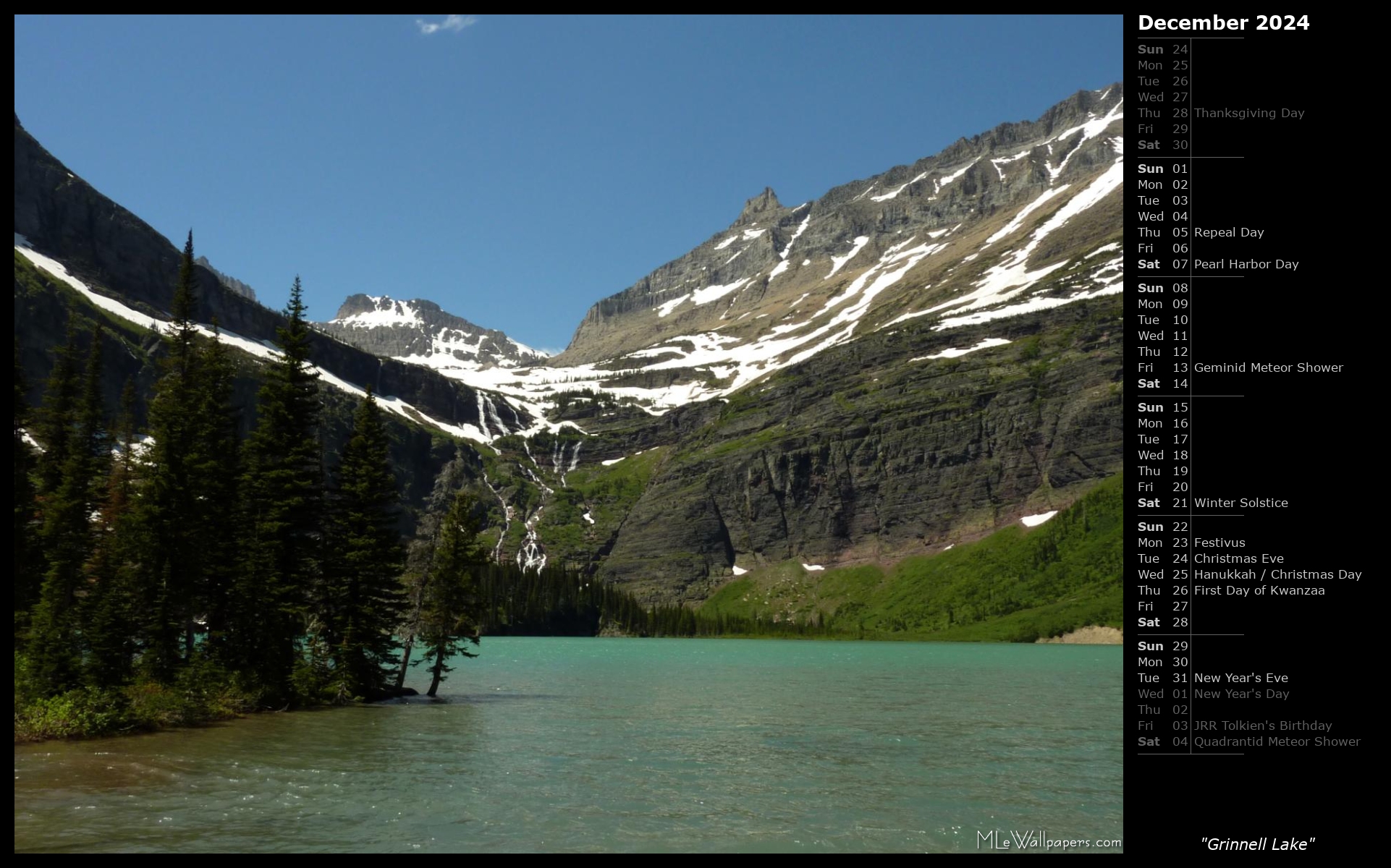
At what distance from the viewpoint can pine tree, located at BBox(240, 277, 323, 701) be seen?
54250 millimetres

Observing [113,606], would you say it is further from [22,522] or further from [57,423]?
[57,423]

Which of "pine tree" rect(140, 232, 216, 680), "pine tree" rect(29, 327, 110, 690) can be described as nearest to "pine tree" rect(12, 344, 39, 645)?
"pine tree" rect(29, 327, 110, 690)

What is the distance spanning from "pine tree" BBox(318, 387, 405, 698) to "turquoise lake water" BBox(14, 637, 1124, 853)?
11.5 feet

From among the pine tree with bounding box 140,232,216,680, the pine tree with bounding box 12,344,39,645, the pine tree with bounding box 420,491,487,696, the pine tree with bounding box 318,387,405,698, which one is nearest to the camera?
the pine tree with bounding box 140,232,216,680

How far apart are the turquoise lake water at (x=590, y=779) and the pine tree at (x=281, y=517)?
4.68m

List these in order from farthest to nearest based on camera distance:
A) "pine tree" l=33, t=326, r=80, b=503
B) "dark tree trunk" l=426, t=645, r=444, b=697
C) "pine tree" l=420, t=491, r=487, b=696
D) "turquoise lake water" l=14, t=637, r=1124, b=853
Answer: "dark tree trunk" l=426, t=645, r=444, b=697 → "pine tree" l=33, t=326, r=80, b=503 → "pine tree" l=420, t=491, r=487, b=696 → "turquoise lake water" l=14, t=637, r=1124, b=853

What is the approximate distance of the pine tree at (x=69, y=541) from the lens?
4091 centimetres

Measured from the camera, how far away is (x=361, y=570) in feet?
195

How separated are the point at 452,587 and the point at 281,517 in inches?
480

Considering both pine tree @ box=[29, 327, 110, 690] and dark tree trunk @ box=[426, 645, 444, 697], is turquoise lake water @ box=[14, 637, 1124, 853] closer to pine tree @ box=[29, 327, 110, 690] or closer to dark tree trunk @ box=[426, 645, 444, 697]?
dark tree trunk @ box=[426, 645, 444, 697]
